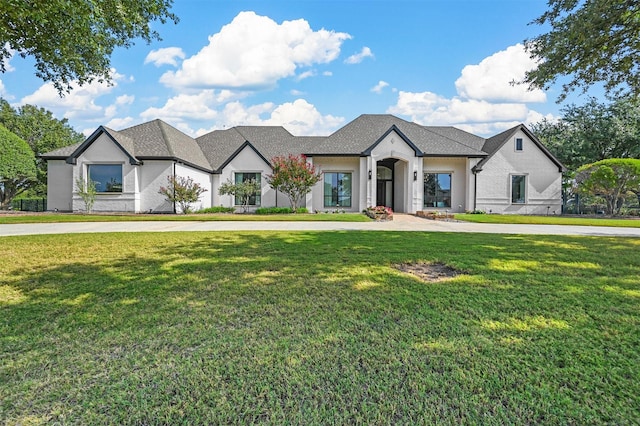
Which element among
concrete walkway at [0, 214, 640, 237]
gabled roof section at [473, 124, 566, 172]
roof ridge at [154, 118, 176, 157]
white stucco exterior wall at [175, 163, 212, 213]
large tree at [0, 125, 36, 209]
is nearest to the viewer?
concrete walkway at [0, 214, 640, 237]

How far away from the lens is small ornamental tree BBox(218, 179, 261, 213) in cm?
2206

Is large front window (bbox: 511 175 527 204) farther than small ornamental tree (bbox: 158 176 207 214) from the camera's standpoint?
Yes

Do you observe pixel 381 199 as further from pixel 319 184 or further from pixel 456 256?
pixel 456 256

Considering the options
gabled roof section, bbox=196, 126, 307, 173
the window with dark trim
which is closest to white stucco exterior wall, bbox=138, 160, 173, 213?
gabled roof section, bbox=196, 126, 307, 173

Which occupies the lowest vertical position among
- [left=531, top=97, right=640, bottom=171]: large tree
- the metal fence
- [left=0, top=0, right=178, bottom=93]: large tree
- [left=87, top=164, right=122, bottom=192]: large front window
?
the metal fence

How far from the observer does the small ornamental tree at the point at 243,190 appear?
72.4ft

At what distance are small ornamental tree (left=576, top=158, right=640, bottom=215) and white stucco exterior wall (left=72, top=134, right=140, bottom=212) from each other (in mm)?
29287

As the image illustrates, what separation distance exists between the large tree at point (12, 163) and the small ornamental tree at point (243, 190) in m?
15.5

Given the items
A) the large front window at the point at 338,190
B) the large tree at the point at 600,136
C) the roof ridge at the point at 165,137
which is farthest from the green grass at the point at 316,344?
the large tree at the point at 600,136

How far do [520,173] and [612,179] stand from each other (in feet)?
16.5

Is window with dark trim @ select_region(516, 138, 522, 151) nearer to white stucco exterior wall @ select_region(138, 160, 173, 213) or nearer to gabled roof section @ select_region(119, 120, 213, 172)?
gabled roof section @ select_region(119, 120, 213, 172)

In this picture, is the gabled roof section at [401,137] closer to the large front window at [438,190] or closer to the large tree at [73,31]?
the large front window at [438,190]

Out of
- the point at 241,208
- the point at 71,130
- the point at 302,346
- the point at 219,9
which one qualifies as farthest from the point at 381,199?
the point at 71,130

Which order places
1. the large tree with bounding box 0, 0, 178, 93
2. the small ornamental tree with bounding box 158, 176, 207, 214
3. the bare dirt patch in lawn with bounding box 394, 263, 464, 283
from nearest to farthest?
1. the bare dirt patch in lawn with bounding box 394, 263, 464, 283
2. the large tree with bounding box 0, 0, 178, 93
3. the small ornamental tree with bounding box 158, 176, 207, 214
